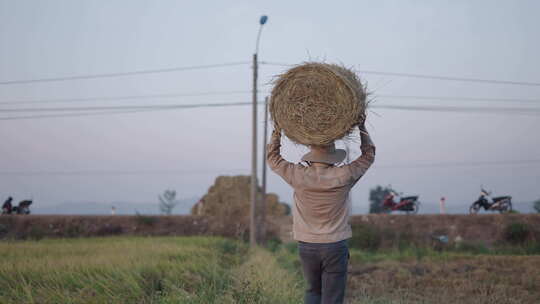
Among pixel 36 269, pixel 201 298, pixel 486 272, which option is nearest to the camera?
pixel 201 298

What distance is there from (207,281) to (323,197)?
3.80 m

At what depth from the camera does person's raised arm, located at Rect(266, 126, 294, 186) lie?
3.93m

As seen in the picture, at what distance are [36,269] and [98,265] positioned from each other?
0.86 m

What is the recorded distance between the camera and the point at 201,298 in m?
5.06

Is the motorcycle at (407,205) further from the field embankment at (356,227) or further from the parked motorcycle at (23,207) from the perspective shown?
the parked motorcycle at (23,207)

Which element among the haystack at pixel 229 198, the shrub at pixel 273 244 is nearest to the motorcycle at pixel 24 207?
the haystack at pixel 229 198

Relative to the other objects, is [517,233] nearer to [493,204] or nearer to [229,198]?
[493,204]

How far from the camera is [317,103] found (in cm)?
423

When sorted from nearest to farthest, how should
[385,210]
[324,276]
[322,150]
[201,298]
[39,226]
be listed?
1. [324,276]
2. [322,150]
3. [201,298]
4. [39,226]
5. [385,210]

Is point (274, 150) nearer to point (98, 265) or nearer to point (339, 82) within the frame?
point (339, 82)

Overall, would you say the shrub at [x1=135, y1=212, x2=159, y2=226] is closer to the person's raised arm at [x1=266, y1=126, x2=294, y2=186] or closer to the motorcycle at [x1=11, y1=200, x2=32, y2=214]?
the motorcycle at [x1=11, y1=200, x2=32, y2=214]

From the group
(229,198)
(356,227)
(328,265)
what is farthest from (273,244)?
(328,265)

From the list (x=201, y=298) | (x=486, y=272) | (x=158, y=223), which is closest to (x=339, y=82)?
(x=201, y=298)

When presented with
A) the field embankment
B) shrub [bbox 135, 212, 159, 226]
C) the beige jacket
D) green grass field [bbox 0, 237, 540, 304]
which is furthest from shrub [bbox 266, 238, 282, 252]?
the beige jacket
